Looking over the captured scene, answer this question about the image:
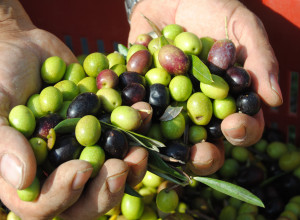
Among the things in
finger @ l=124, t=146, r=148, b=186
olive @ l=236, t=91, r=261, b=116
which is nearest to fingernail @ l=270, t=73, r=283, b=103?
olive @ l=236, t=91, r=261, b=116

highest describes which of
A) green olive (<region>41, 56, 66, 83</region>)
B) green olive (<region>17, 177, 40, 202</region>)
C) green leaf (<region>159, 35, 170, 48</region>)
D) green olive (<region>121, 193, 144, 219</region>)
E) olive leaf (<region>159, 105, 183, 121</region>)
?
green leaf (<region>159, 35, 170, 48</region>)

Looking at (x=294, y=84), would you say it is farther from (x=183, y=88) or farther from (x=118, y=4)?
(x=183, y=88)

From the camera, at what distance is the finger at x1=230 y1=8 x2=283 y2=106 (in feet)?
7.48

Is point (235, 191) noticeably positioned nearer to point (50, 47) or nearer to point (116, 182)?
point (116, 182)

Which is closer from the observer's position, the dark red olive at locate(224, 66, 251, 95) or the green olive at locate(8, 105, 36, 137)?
the green olive at locate(8, 105, 36, 137)

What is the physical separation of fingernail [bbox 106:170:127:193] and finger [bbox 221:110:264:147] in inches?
30.3

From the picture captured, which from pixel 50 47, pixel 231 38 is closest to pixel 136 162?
pixel 231 38

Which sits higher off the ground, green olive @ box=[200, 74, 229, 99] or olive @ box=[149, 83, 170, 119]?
green olive @ box=[200, 74, 229, 99]

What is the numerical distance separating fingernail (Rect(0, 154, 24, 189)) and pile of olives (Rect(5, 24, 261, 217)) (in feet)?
0.38

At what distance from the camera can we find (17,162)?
1579 mm

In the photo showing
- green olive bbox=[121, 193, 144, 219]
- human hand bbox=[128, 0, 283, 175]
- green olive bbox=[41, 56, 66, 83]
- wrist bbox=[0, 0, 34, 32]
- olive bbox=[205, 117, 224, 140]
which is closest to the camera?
human hand bbox=[128, 0, 283, 175]

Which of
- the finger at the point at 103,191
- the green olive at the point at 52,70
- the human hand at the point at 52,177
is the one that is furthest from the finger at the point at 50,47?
the finger at the point at 103,191

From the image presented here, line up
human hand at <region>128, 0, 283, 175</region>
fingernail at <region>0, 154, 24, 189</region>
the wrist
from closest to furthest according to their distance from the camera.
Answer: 1. fingernail at <region>0, 154, 24, 189</region>
2. human hand at <region>128, 0, 283, 175</region>
3. the wrist

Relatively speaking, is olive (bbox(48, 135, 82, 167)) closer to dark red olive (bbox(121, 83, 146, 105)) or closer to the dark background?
dark red olive (bbox(121, 83, 146, 105))
